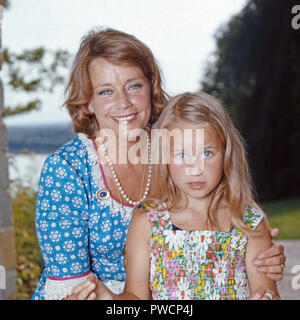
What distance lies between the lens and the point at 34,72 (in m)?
4.15

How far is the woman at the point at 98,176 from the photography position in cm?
173

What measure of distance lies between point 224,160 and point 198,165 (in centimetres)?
13

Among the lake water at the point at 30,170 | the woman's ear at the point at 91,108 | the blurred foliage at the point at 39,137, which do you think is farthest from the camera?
the blurred foliage at the point at 39,137

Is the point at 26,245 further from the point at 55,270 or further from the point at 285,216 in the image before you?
the point at 285,216

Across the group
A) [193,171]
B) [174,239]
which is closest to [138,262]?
[174,239]

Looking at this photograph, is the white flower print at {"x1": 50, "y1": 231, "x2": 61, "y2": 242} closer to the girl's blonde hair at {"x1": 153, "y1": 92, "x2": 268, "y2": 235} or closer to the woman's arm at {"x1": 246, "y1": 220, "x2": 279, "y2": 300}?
the girl's blonde hair at {"x1": 153, "y1": 92, "x2": 268, "y2": 235}

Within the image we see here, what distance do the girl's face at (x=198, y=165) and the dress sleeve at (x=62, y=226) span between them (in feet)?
1.29

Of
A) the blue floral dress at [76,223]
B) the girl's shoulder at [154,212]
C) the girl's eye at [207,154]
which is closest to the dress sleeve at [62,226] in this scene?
the blue floral dress at [76,223]

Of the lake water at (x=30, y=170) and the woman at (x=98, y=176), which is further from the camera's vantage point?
the lake water at (x=30, y=170)

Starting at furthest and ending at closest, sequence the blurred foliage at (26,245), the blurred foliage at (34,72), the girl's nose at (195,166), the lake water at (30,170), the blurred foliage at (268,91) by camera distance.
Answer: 1. the blurred foliage at (268,91)
2. the blurred foliage at (34,72)
3. the lake water at (30,170)
4. the blurred foliage at (26,245)
5. the girl's nose at (195,166)

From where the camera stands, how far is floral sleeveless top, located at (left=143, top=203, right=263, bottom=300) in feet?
5.40

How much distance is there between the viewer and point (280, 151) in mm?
7477

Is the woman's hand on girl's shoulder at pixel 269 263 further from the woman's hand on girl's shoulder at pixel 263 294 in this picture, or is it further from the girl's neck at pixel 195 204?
the girl's neck at pixel 195 204
